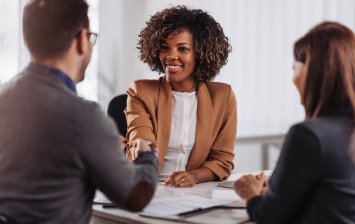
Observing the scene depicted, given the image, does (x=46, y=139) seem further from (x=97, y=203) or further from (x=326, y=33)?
(x=326, y=33)

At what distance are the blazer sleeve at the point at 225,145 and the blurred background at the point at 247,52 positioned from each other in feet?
4.47

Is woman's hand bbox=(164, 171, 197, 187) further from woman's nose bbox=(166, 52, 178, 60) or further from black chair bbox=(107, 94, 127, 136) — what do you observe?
black chair bbox=(107, 94, 127, 136)

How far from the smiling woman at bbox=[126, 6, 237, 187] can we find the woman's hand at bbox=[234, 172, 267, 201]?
620 millimetres

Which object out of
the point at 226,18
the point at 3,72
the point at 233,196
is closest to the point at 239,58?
the point at 226,18

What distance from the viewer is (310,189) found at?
1.38 metres

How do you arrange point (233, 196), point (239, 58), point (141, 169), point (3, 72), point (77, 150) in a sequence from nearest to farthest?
point (77, 150) < point (141, 169) < point (233, 196) < point (3, 72) < point (239, 58)

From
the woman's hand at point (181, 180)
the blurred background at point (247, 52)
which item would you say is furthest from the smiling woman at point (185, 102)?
the blurred background at point (247, 52)

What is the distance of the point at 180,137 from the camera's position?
7.85 feet

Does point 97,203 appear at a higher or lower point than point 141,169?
lower

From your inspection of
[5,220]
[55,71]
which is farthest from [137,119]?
[5,220]

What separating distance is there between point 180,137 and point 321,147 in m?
1.14

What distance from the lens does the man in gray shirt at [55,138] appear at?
133 centimetres

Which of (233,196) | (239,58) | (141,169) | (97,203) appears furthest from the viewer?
(239,58)

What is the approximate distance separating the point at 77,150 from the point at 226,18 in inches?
121
